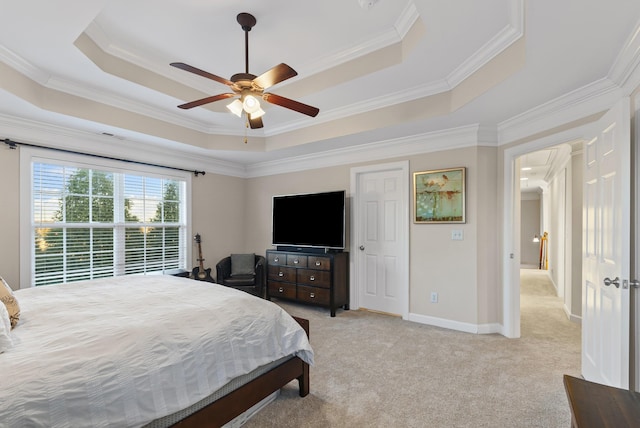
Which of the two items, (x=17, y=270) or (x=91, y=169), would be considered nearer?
(x=17, y=270)

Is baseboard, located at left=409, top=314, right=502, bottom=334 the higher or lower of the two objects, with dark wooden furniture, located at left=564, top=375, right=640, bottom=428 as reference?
lower

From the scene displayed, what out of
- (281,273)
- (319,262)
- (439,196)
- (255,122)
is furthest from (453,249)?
(255,122)

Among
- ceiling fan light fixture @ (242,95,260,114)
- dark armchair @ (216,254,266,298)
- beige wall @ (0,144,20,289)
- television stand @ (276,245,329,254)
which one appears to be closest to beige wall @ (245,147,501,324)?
television stand @ (276,245,329,254)

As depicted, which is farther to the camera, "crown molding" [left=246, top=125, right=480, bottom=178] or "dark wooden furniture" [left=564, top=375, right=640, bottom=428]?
"crown molding" [left=246, top=125, right=480, bottom=178]

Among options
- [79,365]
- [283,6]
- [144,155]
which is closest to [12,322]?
[79,365]

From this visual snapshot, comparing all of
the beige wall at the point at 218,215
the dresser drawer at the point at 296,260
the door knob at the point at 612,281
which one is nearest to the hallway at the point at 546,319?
the door knob at the point at 612,281

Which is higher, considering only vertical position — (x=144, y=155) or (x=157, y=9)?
(x=157, y=9)

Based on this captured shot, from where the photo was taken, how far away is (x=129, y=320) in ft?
5.71

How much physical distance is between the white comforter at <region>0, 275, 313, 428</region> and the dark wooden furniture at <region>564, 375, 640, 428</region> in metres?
1.47

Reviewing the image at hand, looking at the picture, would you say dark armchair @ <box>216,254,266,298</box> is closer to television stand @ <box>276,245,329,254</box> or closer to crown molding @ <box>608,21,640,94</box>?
television stand @ <box>276,245,329,254</box>

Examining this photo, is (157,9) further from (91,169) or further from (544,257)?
(544,257)

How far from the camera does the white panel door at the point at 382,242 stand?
13.5ft

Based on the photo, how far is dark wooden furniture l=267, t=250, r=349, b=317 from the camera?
13.7 feet

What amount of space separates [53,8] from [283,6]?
1428 millimetres
